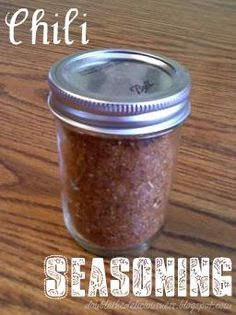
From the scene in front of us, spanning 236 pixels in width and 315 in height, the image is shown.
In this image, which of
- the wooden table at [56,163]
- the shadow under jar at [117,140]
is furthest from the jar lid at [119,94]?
the wooden table at [56,163]

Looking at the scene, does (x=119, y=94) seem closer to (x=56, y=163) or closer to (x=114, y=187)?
(x=114, y=187)

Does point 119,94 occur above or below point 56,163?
above

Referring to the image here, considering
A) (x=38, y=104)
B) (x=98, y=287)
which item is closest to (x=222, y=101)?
(x=38, y=104)

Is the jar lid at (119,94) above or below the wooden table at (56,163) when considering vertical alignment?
above

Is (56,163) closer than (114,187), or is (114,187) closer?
(114,187)

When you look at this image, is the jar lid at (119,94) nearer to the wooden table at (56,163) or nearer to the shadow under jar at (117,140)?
the shadow under jar at (117,140)

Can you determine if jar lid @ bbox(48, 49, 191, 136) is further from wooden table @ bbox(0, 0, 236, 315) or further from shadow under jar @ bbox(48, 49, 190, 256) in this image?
wooden table @ bbox(0, 0, 236, 315)

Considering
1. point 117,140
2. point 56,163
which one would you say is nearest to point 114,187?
point 117,140

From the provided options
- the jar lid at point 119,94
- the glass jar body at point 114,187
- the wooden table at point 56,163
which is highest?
the jar lid at point 119,94
